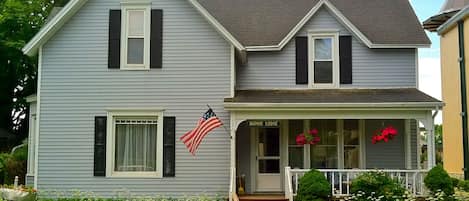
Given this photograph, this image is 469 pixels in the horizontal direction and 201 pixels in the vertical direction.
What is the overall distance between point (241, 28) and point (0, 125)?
14708 mm

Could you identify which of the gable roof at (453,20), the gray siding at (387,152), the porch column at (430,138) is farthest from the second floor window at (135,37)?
the gable roof at (453,20)

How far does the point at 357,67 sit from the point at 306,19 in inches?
78.9

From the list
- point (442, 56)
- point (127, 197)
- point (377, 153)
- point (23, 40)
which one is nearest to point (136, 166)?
point (127, 197)

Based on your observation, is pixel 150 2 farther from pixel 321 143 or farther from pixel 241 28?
pixel 321 143

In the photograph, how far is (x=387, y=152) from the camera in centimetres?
1627

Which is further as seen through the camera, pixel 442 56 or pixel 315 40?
pixel 442 56

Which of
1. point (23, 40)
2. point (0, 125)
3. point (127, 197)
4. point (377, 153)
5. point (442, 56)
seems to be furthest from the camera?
point (0, 125)

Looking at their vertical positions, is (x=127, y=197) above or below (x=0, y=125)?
below

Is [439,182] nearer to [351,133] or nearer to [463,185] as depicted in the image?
[463,185]

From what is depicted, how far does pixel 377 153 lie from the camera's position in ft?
53.4

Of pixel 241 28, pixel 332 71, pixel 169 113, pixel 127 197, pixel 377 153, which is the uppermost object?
pixel 241 28

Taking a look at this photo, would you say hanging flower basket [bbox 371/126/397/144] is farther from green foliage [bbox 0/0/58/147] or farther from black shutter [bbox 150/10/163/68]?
green foliage [bbox 0/0/58/147]

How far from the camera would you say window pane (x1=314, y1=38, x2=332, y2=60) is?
1667 centimetres

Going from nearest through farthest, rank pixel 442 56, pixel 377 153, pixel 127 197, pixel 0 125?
1. pixel 127 197
2. pixel 377 153
3. pixel 442 56
4. pixel 0 125
